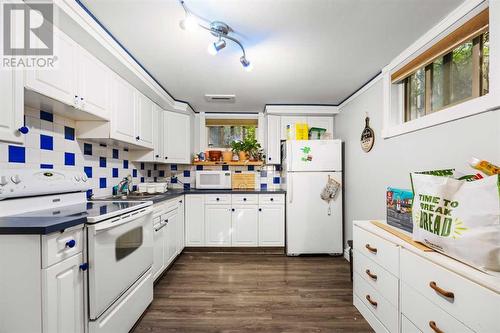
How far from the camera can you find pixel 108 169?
7.87 ft

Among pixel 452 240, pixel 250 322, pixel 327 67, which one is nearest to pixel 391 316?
pixel 452 240

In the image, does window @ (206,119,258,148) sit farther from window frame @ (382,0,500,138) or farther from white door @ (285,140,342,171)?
window frame @ (382,0,500,138)

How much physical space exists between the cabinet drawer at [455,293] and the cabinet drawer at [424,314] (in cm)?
3

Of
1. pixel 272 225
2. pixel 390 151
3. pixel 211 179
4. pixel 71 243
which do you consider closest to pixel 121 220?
pixel 71 243

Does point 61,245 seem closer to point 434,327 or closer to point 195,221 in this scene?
point 434,327

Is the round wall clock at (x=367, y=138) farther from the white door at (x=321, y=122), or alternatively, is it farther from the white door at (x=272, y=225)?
the white door at (x=272, y=225)

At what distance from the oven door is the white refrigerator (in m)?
1.94

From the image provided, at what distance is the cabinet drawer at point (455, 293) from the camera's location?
872 mm

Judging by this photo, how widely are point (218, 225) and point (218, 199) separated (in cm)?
39

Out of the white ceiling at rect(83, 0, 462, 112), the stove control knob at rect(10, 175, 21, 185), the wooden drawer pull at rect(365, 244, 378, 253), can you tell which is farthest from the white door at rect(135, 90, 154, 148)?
the wooden drawer pull at rect(365, 244, 378, 253)

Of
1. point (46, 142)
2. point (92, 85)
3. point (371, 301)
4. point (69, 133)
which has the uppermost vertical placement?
point (92, 85)

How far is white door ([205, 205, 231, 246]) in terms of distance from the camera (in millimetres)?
3158

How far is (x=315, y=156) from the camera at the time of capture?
3.04 metres

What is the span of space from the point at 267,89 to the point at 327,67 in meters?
0.80
